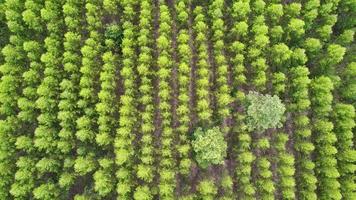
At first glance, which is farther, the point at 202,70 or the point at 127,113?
the point at 202,70

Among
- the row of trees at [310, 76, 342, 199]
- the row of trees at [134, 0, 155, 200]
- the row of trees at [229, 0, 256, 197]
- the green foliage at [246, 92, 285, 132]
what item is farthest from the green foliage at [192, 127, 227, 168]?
the row of trees at [310, 76, 342, 199]

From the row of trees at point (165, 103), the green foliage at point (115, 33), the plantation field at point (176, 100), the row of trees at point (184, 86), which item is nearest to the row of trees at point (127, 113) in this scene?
the plantation field at point (176, 100)

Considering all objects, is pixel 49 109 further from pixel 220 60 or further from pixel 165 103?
pixel 220 60

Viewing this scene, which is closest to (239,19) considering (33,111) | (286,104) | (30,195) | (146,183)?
(286,104)

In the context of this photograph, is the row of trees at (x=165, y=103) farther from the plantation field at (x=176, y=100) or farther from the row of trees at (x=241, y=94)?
the row of trees at (x=241, y=94)

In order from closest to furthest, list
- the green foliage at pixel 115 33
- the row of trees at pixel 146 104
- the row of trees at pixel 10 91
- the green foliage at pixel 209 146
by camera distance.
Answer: the green foliage at pixel 209 146 < the row of trees at pixel 146 104 < the row of trees at pixel 10 91 < the green foliage at pixel 115 33

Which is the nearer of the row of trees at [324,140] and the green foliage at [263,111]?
the green foliage at [263,111]

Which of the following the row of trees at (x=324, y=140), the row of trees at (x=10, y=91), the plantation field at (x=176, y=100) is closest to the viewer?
the row of trees at (x=10, y=91)

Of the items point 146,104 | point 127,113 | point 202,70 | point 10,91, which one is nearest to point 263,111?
point 202,70
